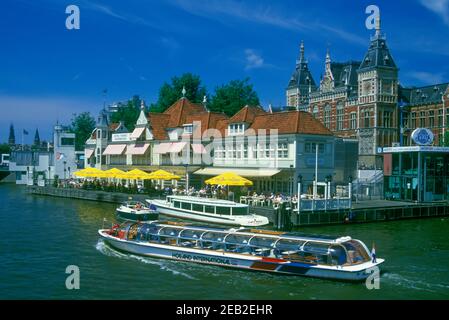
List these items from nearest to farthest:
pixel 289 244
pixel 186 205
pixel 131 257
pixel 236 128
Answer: pixel 289 244
pixel 131 257
pixel 186 205
pixel 236 128

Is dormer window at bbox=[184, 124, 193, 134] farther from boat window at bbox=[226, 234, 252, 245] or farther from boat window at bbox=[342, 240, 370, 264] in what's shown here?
boat window at bbox=[342, 240, 370, 264]

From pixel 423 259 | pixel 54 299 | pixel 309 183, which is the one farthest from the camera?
pixel 309 183

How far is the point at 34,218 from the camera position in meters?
47.1

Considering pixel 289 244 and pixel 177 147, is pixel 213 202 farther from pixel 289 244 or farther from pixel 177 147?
pixel 177 147

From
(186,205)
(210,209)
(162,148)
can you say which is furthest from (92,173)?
(210,209)

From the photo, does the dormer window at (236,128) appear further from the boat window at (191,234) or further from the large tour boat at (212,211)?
the boat window at (191,234)

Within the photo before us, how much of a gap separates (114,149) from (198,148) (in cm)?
1895

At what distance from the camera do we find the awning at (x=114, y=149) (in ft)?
253

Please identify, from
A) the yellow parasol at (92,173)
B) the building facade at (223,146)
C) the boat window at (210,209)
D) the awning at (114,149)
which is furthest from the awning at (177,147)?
the boat window at (210,209)

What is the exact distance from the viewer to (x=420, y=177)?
55656 mm

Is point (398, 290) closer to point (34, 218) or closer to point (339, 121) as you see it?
point (34, 218)

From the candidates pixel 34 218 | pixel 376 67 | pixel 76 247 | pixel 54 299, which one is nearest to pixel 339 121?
pixel 376 67

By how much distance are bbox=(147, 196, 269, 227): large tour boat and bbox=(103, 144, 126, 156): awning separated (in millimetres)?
30618
